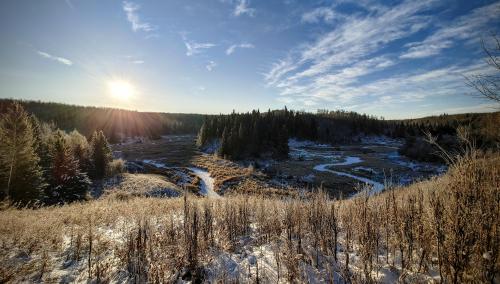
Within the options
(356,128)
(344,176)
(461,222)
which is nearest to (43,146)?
(461,222)

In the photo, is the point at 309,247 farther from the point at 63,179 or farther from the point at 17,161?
the point at 63,179

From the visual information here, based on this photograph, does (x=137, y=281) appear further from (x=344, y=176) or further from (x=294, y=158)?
(x=294, y=158)

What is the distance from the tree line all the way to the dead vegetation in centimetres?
Answer: 677

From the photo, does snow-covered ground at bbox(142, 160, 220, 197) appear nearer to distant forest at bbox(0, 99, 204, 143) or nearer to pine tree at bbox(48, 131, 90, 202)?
pine tree at bbox(48, 131, 90, 202)

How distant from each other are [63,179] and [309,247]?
33.1 meters

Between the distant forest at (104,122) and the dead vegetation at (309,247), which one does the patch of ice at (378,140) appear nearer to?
the distant forest at (104,122)

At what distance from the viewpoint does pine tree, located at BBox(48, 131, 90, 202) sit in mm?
28355

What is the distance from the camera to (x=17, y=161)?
801 inches

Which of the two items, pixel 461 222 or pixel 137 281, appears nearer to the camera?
pixel 461 222

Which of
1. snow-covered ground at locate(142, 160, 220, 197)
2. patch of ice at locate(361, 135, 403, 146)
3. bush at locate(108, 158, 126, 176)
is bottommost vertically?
snow-covered ground at locate(142, 160, 220, 197)

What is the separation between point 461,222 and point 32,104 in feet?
682

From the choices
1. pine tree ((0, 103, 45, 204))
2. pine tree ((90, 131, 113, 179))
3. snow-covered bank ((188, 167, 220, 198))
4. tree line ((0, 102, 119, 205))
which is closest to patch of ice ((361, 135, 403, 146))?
snow-covered bank ((188, 167, 220, 198))

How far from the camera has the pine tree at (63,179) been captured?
2835 cm

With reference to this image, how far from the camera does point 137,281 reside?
4227 millimetres
